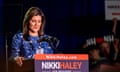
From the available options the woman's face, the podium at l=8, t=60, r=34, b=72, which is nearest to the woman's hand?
the podium at l=8, t=60, r=34, b=72

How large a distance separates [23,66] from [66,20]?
106cm

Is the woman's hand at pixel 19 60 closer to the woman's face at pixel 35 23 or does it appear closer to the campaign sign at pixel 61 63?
the campaign sign at pixel 61 63

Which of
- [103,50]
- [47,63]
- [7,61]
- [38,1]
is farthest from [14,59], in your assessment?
[103,50]

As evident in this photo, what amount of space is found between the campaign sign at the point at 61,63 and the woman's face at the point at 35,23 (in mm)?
451

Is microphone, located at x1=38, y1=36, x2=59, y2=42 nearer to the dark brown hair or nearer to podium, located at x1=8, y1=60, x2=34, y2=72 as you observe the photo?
the dark brown hair

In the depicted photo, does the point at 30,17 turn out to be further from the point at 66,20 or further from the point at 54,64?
the point at 54,64

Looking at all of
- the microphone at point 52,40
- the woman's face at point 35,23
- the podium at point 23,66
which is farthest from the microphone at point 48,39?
the podium at point 23,66

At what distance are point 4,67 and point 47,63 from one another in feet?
2.37

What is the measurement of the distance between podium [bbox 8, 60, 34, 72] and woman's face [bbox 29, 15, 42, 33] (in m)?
0.55

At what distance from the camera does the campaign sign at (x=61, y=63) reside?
701 centimetres

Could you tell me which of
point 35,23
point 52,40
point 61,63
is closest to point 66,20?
point 52,40

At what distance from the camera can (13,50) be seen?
7039 millimetres

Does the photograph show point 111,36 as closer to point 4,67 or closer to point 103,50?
point 103,50

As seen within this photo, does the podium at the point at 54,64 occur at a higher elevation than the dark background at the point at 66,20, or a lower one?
lower
